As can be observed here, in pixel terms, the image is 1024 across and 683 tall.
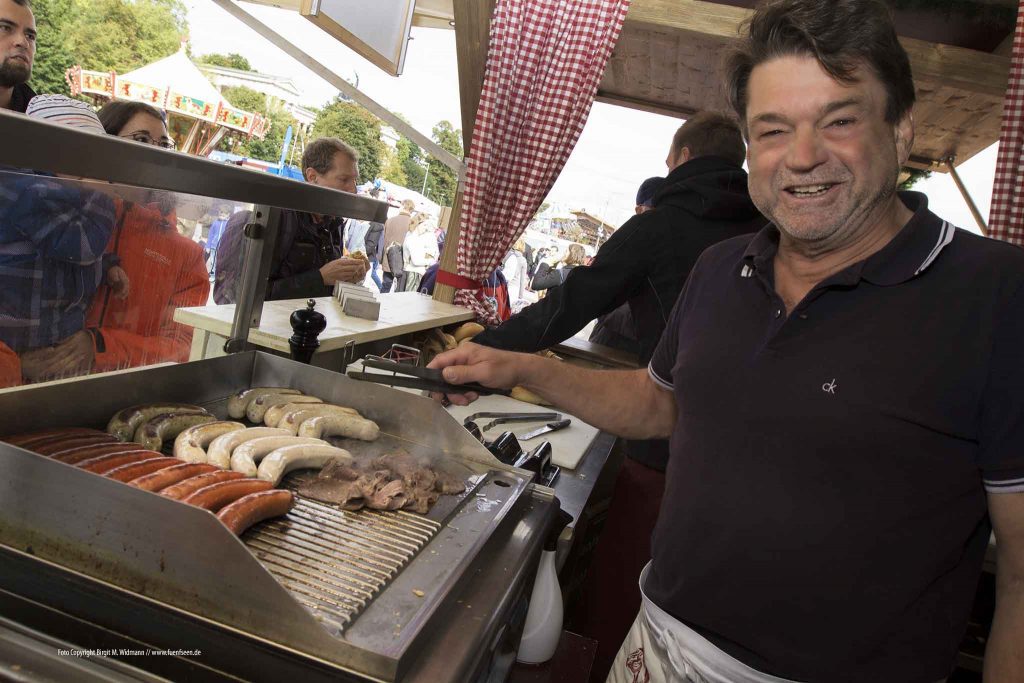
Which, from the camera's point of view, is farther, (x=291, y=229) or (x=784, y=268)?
(x=291, y=229)

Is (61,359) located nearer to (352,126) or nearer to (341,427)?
(341,427)

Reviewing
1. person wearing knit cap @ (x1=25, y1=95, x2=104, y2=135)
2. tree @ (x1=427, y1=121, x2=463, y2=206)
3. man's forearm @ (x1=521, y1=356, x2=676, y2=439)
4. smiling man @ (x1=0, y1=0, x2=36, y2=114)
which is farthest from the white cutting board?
tree @ (x1=427, y1=121, x2=463, y2=206)

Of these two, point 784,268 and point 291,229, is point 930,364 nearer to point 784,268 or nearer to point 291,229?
point 784,268

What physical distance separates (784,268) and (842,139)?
0.31 meters

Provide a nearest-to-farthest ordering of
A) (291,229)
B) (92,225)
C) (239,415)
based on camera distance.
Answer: (92,225) → (239,415) → (291,229)

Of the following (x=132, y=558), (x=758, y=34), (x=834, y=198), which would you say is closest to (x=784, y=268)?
(x=834, y=198)

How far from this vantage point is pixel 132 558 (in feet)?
3.36

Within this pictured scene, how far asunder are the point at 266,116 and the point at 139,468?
22.6m

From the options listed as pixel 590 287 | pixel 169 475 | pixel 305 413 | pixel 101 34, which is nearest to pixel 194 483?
pixel 169 475

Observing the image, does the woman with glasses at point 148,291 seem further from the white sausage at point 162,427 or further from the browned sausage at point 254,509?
the browned sausage at point 254,509

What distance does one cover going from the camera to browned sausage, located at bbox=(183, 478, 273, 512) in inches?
47.9

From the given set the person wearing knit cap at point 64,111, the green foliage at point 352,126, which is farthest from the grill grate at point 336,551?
the green foliage at point 352,126

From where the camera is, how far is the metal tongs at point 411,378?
1.63m

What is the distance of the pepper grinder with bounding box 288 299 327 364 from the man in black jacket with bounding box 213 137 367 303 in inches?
62.1
